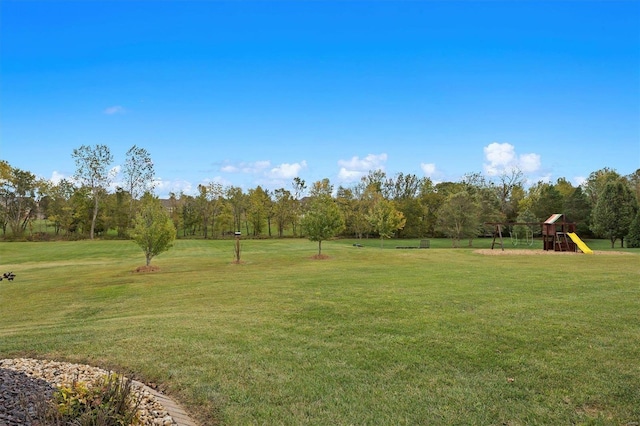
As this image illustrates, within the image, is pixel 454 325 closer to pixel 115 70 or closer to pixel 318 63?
pixel 318 63

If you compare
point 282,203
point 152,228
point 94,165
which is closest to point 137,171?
point 94,165

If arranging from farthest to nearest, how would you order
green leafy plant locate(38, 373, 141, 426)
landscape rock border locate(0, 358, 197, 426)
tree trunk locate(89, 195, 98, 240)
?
tree trunk locate(89, 195, 98, 240), landscape rock border locate(0, 358, 197, 426), green leafy plant locate(38, 373, 141, 426)

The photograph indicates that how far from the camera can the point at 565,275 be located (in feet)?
41.1

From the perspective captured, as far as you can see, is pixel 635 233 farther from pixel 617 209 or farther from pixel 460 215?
pixel 460 215

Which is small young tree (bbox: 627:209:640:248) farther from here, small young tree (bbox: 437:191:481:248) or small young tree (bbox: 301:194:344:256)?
small young tree (bbox: 301:194:344:256)

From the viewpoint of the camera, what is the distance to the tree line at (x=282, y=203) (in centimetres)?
4259

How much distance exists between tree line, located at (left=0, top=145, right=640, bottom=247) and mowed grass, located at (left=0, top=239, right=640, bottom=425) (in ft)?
87.4

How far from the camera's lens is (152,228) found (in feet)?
59.8

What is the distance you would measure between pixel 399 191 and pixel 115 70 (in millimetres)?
47683

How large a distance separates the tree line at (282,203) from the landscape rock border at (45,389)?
3112cm

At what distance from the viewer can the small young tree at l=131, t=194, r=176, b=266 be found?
1819cm

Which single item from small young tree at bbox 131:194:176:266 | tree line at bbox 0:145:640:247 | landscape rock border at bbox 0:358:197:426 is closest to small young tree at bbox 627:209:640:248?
tree line at bbox 0:145:640:247

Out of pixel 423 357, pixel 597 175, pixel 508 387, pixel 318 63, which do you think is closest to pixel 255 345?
pixel 423 357

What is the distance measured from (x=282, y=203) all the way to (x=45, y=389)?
52513 mm
